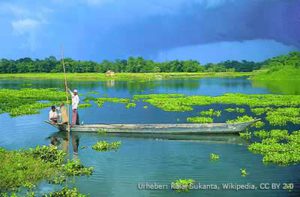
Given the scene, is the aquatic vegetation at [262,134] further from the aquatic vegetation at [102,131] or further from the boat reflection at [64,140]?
the boat reflection at [64,140]

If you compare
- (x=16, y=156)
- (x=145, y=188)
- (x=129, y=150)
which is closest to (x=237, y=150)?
(x=129, y=150)

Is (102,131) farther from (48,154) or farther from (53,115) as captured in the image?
(48,154)

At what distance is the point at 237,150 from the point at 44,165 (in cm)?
1107

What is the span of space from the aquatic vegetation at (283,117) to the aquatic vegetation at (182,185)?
16.5 metres

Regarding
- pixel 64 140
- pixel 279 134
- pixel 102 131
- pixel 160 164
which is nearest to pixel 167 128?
pixel 102 131

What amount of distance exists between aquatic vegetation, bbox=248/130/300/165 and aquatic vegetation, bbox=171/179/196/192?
5537 millimetres

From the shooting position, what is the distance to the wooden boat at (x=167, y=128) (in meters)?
26.8

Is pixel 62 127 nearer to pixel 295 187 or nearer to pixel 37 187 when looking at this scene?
pixel 37 187

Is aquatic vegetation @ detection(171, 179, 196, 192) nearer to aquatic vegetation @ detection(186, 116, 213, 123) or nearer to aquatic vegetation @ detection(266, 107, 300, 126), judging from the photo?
aquatic vegetation @ detection(186, 116, 213, 123)

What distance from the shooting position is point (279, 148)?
22812 mm

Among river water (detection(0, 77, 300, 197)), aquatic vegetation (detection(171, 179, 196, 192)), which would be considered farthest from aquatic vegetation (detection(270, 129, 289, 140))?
aquatic vegetation (detection(171, 179, 196, 192))

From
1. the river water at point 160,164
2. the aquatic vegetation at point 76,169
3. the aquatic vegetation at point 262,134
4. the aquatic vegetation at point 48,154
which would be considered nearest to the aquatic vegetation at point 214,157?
the river water at point 160,164

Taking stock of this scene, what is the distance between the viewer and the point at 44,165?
19.9 m

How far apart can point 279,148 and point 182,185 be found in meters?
8.36
